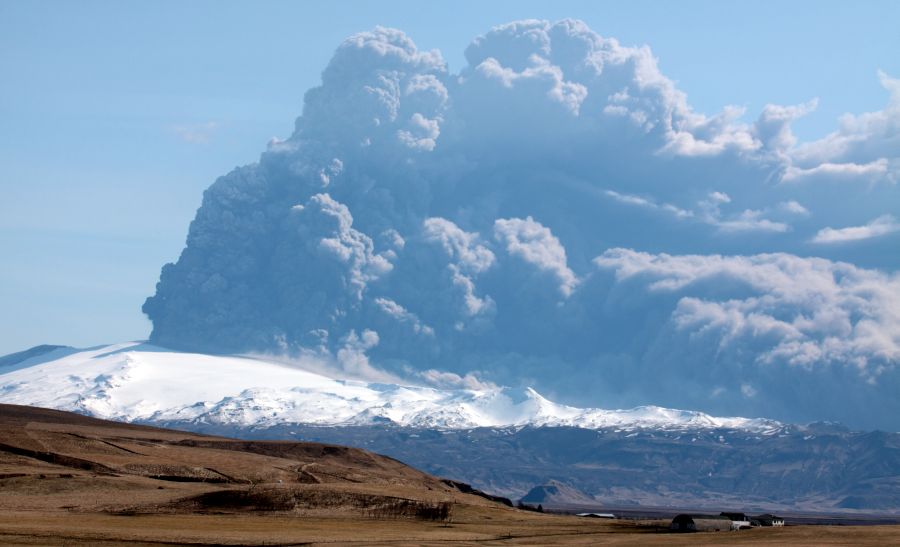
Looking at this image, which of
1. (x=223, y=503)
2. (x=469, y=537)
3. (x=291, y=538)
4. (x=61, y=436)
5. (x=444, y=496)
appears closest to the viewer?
(x=291, y=538)

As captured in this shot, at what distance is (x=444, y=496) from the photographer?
565 ft

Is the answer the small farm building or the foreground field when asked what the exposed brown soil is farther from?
the small farm building

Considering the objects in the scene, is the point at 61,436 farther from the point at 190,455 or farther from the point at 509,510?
the point at 509,510

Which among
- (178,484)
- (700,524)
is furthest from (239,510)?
(700,524)

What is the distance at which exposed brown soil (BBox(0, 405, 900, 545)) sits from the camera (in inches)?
4311

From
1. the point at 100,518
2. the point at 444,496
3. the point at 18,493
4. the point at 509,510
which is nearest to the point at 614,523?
the point at 509,510

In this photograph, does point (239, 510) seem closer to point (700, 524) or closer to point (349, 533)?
point (349, 533)

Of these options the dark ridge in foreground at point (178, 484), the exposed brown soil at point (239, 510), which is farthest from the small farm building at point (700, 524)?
the dark ridge in foreground at point (178, 484)

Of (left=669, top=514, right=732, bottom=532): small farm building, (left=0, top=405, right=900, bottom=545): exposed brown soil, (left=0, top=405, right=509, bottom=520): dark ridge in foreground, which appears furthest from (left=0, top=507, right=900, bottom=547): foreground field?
(left=0, top=405, right=509, bottom=520): dark ridge in foreground

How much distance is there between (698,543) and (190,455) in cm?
10297

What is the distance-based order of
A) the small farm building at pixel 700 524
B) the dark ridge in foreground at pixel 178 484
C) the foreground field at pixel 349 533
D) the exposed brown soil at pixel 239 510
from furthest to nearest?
the dark ridge in foreground at pixel 178 484 < the small farm building at pixel 700 524 < the exposed brown soil at pixel 239 510 < the foreground field at pixel 349 533

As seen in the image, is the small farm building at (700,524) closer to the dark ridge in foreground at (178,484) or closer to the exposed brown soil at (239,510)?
the exposed brown soil at (239,510)

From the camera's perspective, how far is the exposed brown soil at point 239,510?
110 meters

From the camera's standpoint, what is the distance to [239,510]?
443 feet
